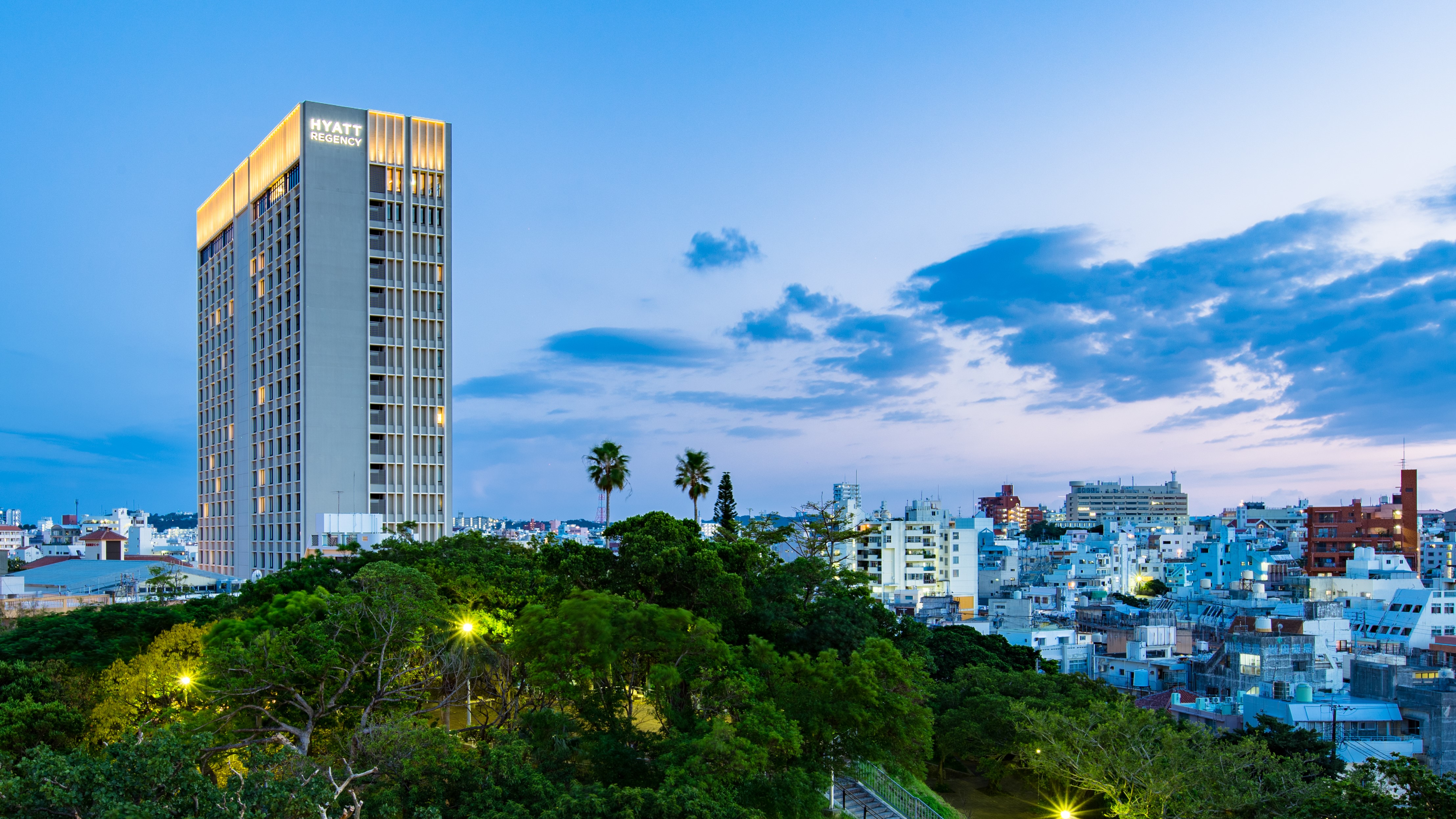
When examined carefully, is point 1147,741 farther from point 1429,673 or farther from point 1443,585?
point 1443,585

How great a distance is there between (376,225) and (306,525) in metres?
21.6

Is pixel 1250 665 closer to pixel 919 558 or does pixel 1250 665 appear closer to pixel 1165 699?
pixel 1165 699

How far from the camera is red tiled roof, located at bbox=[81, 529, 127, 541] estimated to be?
4001 inches

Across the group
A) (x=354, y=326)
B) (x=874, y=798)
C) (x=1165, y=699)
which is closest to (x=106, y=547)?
(x=354, y=326)

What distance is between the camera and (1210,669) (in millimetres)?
53219

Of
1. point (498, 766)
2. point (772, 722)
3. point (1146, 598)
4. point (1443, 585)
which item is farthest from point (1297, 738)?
point (1146, 598)

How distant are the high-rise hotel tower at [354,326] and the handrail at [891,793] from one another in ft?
147

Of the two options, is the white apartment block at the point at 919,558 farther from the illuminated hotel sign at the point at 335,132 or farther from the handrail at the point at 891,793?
the handrail at the point at 891,793

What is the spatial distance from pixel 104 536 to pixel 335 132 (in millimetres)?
71291

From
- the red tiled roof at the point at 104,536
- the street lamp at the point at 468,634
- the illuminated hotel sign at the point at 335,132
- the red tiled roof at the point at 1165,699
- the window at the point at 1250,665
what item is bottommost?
the red tiled roof at the point at 1165,699

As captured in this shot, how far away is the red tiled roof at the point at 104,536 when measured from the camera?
4001 inches

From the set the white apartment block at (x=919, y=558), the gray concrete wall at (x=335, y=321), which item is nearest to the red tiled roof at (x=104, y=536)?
the gray concrete wall at (x=335, y=321)

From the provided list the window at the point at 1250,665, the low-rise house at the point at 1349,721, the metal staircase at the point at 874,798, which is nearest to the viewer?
the metal staircase at the point at 874,798

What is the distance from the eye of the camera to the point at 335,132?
6475 cm
